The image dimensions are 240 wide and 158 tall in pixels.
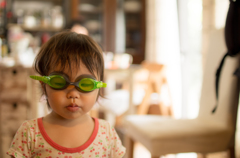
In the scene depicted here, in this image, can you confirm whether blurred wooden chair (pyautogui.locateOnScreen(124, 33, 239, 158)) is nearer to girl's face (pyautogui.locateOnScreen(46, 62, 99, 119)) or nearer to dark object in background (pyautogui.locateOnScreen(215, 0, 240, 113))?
dark object in background (pyautogui.locateOnScreen(215, 0, 240, 113))

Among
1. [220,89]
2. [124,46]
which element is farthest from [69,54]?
[124,46]

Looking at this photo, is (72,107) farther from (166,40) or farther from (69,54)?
(166,40)

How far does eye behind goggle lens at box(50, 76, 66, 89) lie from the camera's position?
719 mm

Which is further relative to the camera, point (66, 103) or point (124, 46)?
point (124, 46)

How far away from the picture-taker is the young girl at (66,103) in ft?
2.39

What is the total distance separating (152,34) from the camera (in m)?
4.01

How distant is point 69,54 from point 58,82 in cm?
9

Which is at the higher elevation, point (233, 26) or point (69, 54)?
point (233, 26)

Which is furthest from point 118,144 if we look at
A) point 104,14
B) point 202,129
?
point 104,14

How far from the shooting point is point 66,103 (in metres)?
0.72

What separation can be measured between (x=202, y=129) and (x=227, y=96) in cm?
23

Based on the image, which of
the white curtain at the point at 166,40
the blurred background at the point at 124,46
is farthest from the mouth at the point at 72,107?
the white curtain at the point at 166,40

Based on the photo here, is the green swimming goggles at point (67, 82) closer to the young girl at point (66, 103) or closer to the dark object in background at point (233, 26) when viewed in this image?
the young girl at point (66, 103)

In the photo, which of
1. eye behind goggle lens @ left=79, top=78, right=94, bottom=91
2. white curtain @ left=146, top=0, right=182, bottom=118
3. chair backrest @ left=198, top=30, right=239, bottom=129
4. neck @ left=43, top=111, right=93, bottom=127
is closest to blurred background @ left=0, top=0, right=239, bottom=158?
white curtain @ left=146, top=0, right=182, bottom=118
